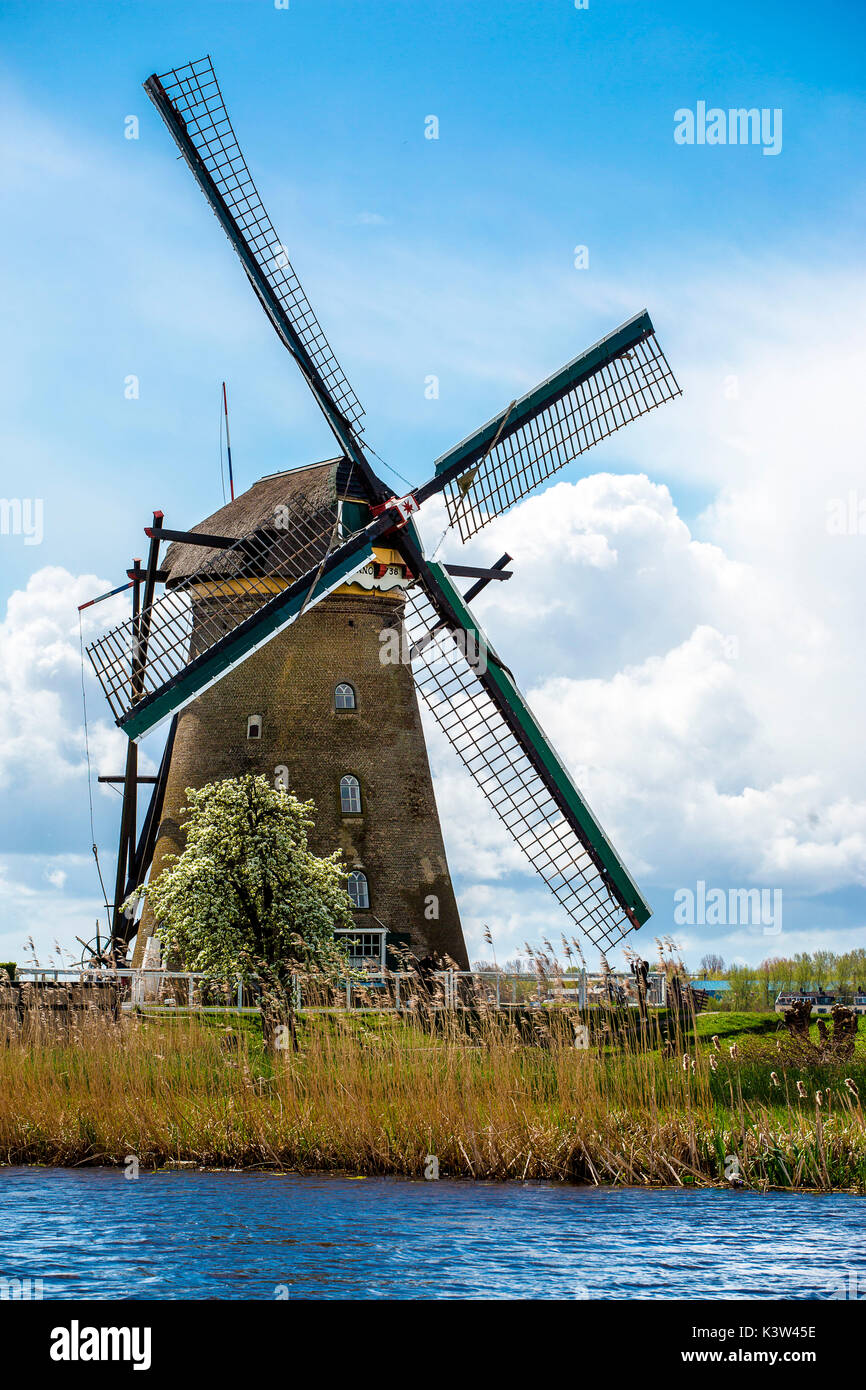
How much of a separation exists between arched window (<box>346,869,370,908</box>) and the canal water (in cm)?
1224

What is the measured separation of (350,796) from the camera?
24219 mm

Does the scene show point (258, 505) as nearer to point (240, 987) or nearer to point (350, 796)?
point (350, 796)

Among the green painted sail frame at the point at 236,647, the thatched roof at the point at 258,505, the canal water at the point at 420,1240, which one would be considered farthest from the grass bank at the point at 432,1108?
the thatched roof at the point at 258,505

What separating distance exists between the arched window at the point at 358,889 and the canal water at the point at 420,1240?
40.2 feet

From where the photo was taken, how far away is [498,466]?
24125mm

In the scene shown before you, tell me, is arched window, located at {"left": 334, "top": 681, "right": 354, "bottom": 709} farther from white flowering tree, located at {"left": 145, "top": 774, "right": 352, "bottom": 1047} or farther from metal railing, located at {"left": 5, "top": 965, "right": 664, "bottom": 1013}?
metal railing, located at {"left": 5, "top": 965, "right": 664, "bottom": 1013}

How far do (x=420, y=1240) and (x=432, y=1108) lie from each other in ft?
8.24

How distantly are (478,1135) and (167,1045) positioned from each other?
12.0ft

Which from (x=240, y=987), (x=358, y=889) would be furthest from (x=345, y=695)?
(x=240, y=987)

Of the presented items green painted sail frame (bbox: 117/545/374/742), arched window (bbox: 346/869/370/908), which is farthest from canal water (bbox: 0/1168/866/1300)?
arched window (bbox: 346/869/370/908)

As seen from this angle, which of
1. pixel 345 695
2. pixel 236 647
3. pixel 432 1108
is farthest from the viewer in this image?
pixel 345 695

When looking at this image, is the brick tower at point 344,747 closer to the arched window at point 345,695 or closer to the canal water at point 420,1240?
the arched window at point 345,695

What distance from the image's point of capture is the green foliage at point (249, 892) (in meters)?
20.1
